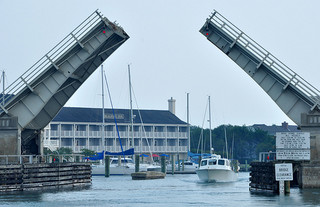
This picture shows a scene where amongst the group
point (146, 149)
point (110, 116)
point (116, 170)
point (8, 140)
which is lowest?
point (116, 170)

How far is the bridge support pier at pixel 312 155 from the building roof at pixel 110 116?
63.8 m

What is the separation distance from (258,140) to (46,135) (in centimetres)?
4210

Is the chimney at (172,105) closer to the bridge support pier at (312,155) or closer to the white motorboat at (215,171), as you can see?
the white motorboat at (215,171)

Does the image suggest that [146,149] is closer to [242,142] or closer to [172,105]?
[172,105]

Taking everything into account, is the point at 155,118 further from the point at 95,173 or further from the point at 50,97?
the point at 50,97

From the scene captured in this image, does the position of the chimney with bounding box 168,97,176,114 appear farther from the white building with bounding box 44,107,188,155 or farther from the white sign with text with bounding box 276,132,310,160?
the white sign with text with bounding box 276,132,310,160

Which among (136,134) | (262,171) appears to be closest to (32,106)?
(262,171)

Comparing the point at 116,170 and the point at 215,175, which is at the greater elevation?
the point at 215,175

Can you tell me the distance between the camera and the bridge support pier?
114 ft

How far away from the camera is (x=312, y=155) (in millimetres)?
36031

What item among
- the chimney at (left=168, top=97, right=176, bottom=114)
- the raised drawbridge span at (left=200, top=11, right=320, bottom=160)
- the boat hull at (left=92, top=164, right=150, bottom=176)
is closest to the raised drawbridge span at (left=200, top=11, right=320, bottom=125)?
the raised drawbridge span at (left=200, top=11, right=320, bottom=160)

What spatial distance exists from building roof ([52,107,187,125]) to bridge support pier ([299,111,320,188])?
209 ft

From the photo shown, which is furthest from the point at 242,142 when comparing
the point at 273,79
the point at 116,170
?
the point at 273,79

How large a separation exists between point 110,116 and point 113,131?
3.25 metres
